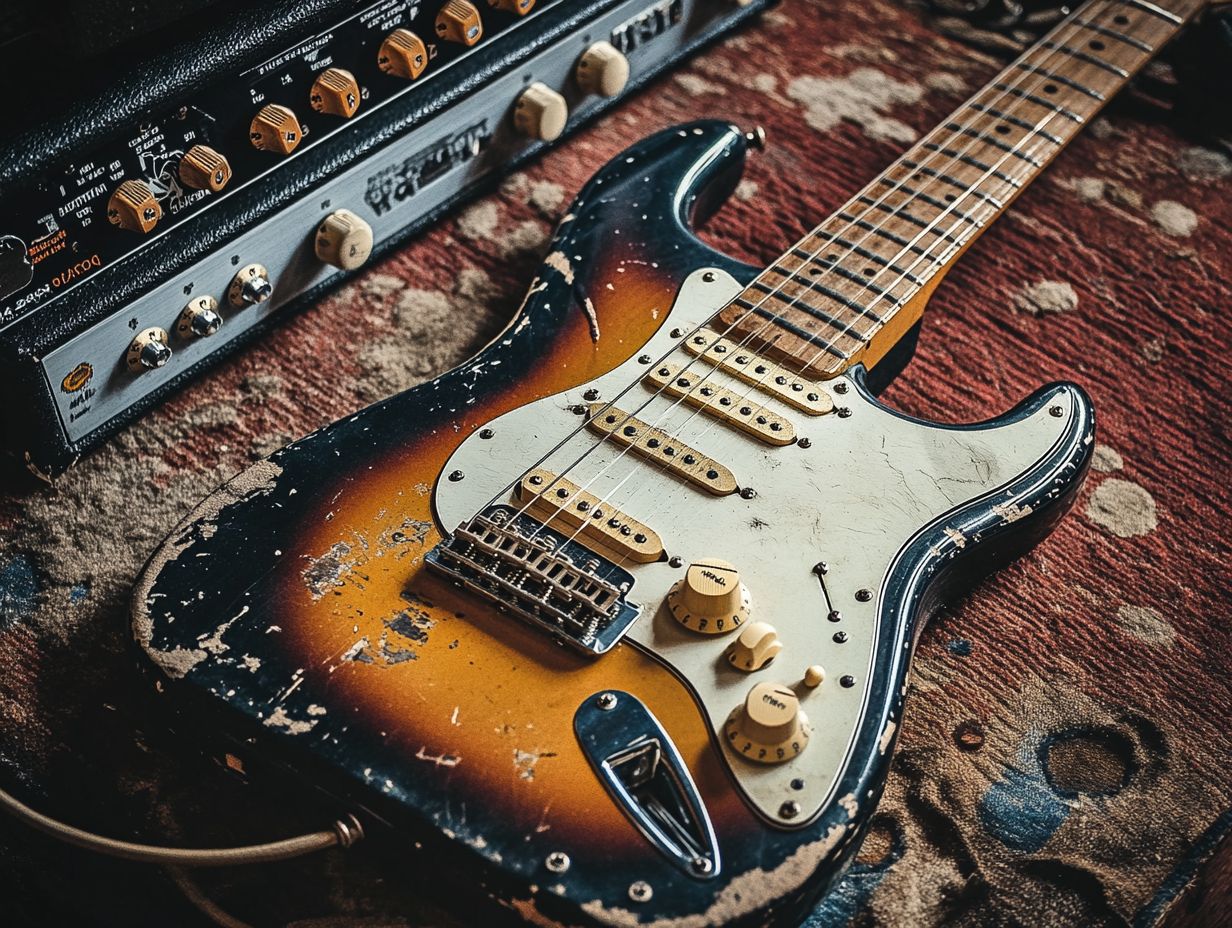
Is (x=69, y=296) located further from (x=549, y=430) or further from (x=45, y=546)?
(x=549, y=430)

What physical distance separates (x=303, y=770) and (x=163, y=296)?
1.59 ft

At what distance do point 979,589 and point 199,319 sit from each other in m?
0.74

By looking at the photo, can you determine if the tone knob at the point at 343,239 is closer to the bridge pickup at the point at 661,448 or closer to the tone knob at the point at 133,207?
the tone knob at the point at 133,207

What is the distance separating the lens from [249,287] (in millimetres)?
1188

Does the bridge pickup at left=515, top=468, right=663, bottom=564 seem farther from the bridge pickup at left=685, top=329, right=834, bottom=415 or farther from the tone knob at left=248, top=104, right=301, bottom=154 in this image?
the tone knob at left=248, top=104, right=301, bottom=154

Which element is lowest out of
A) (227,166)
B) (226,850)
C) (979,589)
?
(979,589)

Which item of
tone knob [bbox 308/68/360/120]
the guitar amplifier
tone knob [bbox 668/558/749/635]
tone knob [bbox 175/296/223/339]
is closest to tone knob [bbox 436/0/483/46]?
the guitar amplifier

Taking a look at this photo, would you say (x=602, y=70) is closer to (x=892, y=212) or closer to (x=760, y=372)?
(x=892, y=212)

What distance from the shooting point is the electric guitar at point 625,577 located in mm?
810

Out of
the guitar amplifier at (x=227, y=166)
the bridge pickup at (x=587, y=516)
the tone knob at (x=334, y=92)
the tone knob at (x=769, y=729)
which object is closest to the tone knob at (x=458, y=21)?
the guitar amplifier at (x=227, y=166)

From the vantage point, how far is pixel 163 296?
3.63 ft

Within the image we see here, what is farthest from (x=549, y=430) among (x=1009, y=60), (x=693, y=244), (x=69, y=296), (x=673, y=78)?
(x=1009, y=60)

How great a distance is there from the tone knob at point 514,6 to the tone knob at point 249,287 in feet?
1.17

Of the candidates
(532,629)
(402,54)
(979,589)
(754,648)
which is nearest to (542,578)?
(532,629)
